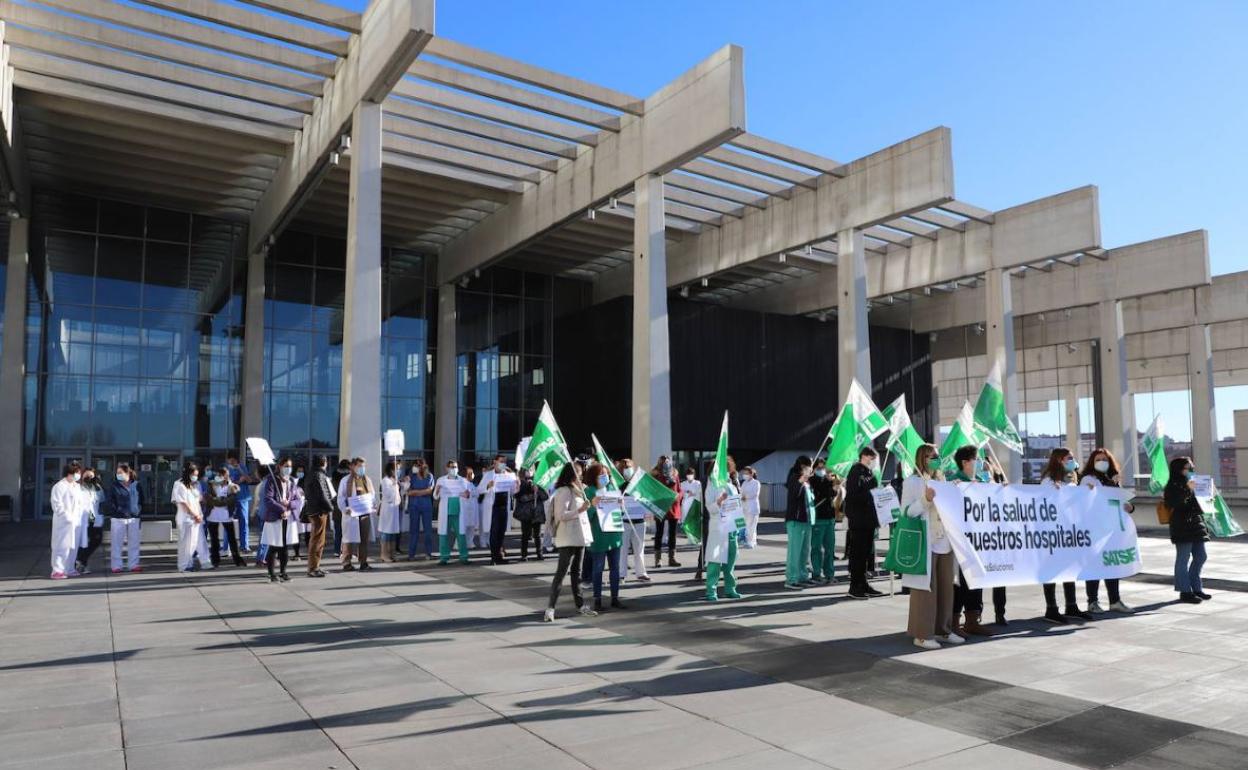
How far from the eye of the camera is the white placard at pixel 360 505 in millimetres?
14320

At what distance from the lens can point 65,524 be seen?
13.9 m

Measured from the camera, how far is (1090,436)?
6519 cm

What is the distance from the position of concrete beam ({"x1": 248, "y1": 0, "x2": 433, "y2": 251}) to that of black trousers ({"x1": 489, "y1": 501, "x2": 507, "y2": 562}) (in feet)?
28.6

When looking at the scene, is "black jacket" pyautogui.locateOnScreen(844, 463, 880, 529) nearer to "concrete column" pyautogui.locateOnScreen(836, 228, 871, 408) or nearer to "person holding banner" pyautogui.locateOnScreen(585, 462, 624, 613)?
"person holding banner" pyautogui.locateOnScreen(585, 462, 624, 613)

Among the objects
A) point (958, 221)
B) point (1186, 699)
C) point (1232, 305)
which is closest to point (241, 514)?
point (1186, 699)

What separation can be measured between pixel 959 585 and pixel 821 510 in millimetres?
3610

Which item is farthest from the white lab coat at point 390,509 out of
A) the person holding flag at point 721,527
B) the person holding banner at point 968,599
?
the person holding banner at point 968,599

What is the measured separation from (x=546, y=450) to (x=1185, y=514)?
8.17m

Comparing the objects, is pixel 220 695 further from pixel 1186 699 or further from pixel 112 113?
pixel 112 113

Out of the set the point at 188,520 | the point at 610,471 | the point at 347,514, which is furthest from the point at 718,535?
the point at 188,520

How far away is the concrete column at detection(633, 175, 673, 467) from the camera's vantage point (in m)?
22.6

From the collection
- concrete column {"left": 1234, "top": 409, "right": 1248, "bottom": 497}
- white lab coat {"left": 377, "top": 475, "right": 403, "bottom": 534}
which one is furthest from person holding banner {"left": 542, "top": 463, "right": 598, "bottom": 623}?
concrete column {"left": 1234, "top": 409, "right": 1248, "bottom": 497}

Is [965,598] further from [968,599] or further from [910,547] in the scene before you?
[910,547]

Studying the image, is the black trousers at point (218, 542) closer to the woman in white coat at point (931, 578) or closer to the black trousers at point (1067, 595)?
the woman in white coat at point (931, 578)
